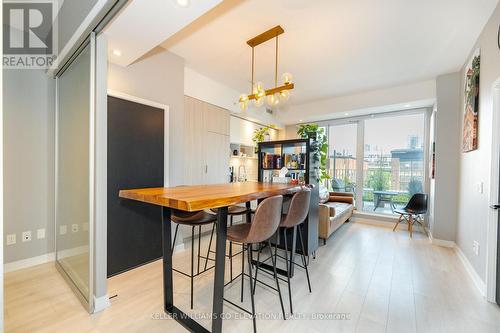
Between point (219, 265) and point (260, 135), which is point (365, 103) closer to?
point (260, 135)

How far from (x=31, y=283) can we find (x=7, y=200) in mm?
1030

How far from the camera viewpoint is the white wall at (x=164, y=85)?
8.96 feet

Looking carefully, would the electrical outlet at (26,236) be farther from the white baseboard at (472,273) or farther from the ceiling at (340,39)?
the white baseboard at (472,273)

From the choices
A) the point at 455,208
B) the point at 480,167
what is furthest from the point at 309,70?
the point at 455,208

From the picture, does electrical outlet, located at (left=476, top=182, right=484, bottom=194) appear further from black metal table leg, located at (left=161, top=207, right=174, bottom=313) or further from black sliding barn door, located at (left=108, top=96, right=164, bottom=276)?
black sliding barn door, located at (left=108, top=96, right=164, bottom=276)

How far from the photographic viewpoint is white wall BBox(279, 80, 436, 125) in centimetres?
424

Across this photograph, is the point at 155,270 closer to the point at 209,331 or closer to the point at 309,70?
the point at 209,331

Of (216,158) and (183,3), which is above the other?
(183,3)

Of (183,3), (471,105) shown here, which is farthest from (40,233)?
(471,105)

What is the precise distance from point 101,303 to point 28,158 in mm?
2074

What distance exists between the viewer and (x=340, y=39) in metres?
2.92

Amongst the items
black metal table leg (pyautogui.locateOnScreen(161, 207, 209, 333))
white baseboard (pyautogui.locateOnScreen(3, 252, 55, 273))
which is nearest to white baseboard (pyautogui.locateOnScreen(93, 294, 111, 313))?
black metal table leg (pyautogui.locateOnScreen(161, 207, 209, 333))

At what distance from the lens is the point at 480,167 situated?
101 inches

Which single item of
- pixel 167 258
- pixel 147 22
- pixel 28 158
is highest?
pixel 147 22
